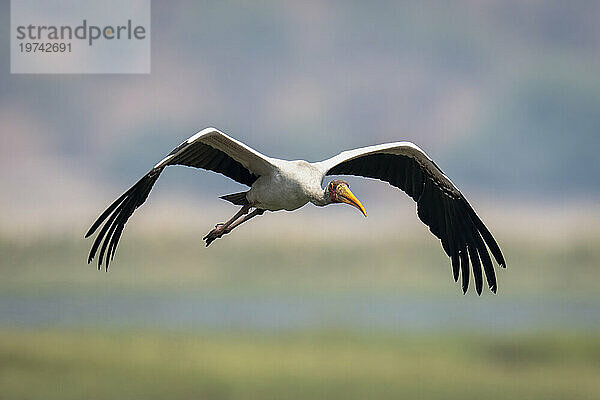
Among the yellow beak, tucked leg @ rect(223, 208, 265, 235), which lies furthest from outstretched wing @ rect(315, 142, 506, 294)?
the yellow beak

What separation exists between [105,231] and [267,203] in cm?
225

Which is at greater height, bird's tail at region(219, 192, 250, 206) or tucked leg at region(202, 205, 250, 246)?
bird's tail at region(219, 192, 250, 206)

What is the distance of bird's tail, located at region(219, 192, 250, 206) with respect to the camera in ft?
35.6

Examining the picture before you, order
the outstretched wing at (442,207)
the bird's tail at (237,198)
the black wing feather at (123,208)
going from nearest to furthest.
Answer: the black wing feather at (123,208) < the bird's tail at (237,198) < the outstretched wing at (442,207)

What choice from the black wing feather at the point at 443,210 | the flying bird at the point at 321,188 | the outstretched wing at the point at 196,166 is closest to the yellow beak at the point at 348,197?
the flying bird at the point at 321,188

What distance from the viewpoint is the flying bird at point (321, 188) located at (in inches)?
366

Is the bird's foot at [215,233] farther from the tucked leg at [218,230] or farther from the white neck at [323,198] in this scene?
the white neck at [323,198]

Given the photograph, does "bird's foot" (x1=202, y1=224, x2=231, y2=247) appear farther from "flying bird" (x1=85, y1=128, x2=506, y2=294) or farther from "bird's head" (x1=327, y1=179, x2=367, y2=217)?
"bird's head" (x1=327, y1=179, x2=367, y2=217)

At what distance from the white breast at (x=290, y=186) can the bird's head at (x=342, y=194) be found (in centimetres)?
18

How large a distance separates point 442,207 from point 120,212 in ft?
17.6

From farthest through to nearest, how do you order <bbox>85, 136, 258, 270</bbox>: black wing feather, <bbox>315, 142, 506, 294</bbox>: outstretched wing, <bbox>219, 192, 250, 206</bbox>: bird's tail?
<bbox>315, 142, 506, 294</bbox>: outstretched wing < <bbox>219, 192, 250, 206</bbox>: bird's tail < <bbox>85, 136, 258, 270</bbox>: black wing feather

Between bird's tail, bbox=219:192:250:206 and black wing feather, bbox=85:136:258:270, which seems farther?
bird's tail, bbox=219:192:250:206

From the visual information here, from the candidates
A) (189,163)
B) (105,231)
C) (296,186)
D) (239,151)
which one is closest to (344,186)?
(296,186)

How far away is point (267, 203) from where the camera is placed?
1040cm
